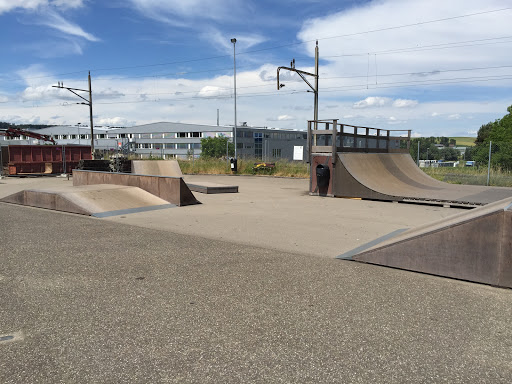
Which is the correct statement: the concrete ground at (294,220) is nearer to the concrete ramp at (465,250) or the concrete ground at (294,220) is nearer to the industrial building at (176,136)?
the concrete ramp at (465,250)

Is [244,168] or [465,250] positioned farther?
[244,168]

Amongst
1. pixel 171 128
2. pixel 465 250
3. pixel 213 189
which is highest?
pixel 171 128

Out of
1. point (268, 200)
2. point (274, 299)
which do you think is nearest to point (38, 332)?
point (274, 299)

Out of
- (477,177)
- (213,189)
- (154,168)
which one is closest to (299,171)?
(154,168)

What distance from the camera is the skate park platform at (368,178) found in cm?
1195

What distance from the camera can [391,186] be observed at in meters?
13.8

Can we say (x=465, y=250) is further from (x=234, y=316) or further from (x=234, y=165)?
(x=234, y=165)

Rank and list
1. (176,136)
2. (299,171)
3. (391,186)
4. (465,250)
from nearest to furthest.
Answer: (465,250)
(391,186)
(299,171)
(176,136)

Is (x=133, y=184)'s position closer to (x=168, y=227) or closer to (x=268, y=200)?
(x=268, y=200)

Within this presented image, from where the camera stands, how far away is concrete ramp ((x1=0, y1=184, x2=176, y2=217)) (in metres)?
10.5

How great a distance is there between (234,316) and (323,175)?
9983mm

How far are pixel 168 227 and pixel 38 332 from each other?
A: 5.04 m

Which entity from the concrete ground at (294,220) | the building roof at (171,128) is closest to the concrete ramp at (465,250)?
the concrete ground at (294,220)

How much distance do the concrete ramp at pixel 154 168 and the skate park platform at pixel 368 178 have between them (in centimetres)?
788
